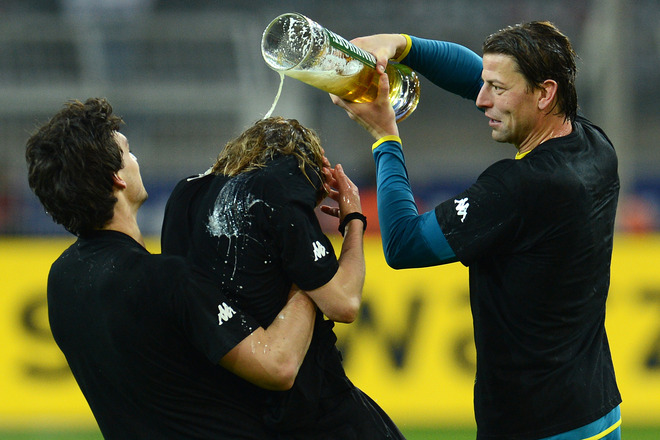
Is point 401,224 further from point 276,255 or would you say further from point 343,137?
point 343,137

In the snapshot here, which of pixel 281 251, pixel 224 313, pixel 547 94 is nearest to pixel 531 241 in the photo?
pixel 547 94

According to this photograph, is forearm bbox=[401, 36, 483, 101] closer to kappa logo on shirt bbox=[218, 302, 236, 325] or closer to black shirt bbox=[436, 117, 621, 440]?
black shirt bbox=[436, 117, 621, 440]

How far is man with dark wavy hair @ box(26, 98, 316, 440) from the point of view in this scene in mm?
2838

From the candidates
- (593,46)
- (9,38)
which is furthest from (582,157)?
(9,38)

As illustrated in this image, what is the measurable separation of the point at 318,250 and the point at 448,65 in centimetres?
134

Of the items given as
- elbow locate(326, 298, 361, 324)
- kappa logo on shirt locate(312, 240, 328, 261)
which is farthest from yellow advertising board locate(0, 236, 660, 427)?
kappa logo on shirt locate(312, 240, 328, 261)

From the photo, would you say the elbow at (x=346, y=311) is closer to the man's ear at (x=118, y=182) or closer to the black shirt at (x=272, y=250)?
the black shirt at (x=272, y=250)

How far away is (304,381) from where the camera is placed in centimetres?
303

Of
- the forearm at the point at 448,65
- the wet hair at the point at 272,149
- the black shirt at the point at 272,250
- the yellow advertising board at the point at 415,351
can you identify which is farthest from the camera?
the yellow advertising board at the point at 415,351

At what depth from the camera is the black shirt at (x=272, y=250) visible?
294cm

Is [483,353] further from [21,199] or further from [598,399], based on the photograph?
[21,199]

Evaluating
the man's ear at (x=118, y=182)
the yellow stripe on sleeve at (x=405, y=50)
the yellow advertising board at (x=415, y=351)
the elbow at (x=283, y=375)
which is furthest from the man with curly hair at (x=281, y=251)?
the yellow advertising board at (x=415, y=351)

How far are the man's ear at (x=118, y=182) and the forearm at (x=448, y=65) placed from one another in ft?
A: 4.50

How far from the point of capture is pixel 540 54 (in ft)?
10.4
